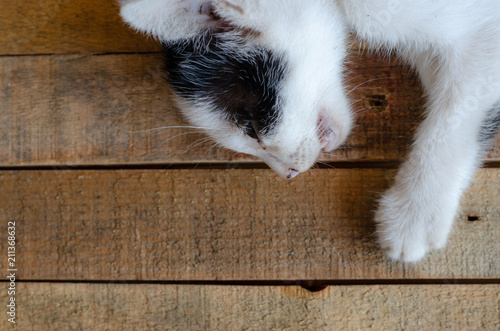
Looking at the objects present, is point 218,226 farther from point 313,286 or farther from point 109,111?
point 109,111

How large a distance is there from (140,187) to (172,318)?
0.38 meters

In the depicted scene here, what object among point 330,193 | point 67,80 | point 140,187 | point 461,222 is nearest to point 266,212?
point 330,193

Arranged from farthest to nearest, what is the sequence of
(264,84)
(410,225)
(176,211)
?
(176,211), (410,225), (264,84)

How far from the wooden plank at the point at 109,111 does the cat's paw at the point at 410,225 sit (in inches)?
6.0

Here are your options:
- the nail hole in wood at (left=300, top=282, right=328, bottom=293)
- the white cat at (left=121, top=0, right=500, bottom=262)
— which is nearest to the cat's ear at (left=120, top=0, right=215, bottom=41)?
the white cat at (left=121, top=0, right=500, bottom=262)

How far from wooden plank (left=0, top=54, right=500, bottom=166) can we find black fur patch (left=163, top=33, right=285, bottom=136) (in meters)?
0.20

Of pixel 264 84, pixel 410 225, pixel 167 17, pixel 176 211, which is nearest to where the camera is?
pixel 167 17

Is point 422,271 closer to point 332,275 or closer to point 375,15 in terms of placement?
point 332,275

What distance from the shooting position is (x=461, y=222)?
1.05m

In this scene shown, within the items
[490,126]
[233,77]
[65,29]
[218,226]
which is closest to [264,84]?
[233,77]

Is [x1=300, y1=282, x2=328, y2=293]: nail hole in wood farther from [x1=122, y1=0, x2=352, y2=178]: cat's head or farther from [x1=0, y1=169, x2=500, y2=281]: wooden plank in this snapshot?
[x1=122, y1=0, x2=352, y2=178]: cat's head

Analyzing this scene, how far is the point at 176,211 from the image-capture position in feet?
3.60

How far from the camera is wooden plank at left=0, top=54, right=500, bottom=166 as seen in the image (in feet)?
3.53

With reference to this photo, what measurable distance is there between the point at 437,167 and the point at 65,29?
1.09 metres
